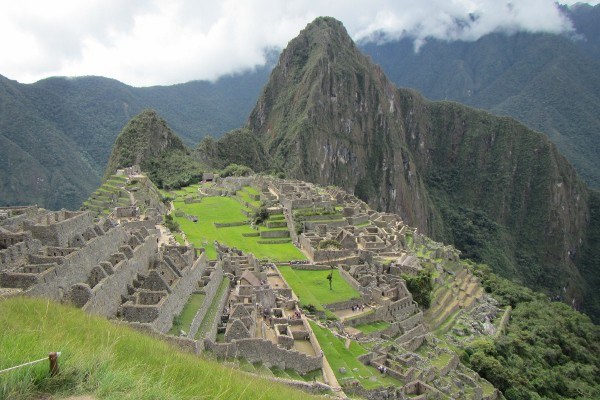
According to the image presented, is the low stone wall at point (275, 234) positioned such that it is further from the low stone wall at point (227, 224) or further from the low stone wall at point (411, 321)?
the low stone wall at point (411, 321)

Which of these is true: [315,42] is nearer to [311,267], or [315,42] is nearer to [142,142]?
[142,142]

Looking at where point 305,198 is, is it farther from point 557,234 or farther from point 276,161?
point 557,234

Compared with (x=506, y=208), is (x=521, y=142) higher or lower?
higher

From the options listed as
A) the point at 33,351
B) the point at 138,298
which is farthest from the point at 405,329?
the point at 33,351

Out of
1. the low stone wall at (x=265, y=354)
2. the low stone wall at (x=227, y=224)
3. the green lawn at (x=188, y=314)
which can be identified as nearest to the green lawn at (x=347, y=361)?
the low stone wall at (x=265, y=354)

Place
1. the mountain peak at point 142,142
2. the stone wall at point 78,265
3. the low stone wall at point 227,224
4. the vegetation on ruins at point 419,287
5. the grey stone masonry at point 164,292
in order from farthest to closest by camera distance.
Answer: the mountain peak at point 142,142 → the low stone wall at point 227,224 → the vegetation on ruins at point 419,287 → the grey stone masonry at point 164,292 → the stone wall at point 78,265

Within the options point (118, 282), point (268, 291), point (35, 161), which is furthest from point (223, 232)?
point (35, 161)
